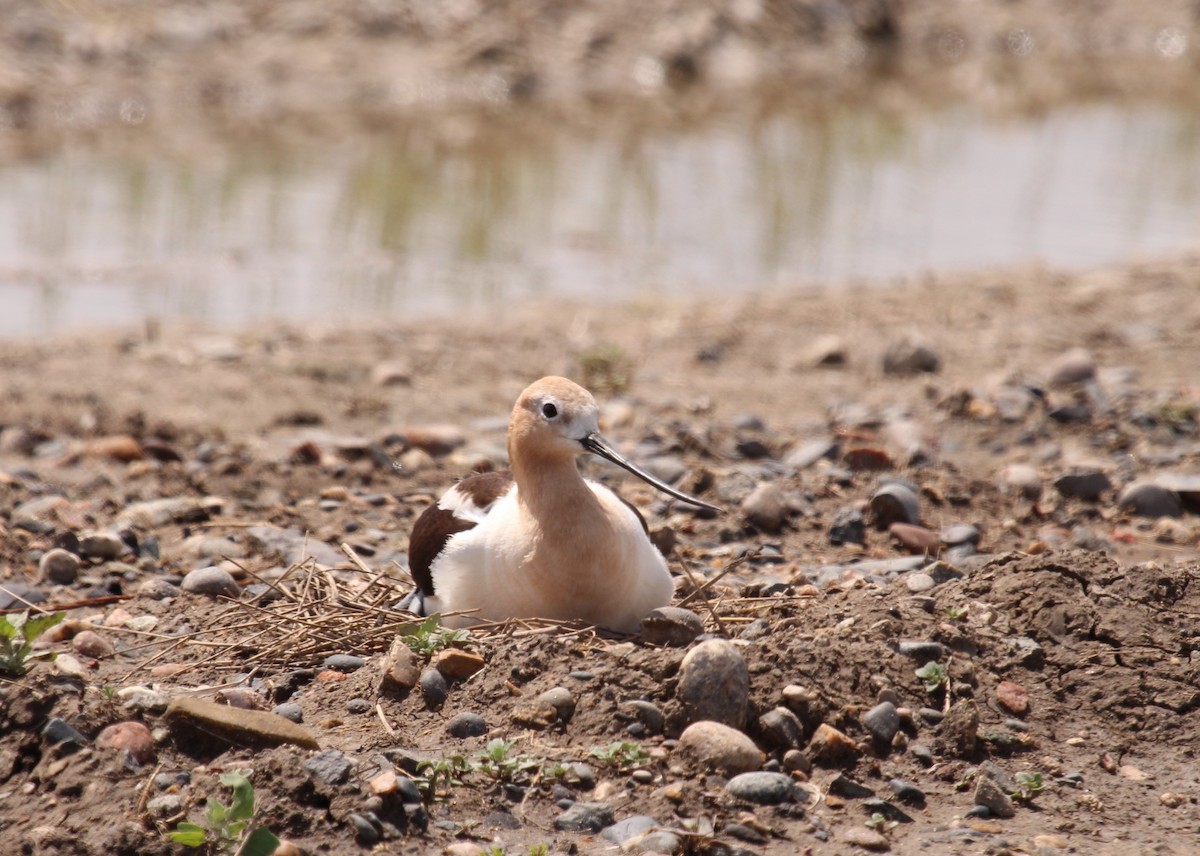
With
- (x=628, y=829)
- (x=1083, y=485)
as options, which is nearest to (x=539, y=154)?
(x=1083, y=485)

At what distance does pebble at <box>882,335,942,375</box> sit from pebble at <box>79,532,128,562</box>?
432 centimetres

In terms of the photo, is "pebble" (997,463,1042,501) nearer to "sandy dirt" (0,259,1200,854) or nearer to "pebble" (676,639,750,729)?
"sandy dirt" (0,259,1200,854)

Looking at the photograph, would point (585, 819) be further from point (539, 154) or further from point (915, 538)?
point (539, 154)

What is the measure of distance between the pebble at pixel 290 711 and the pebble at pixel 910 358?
4.90m

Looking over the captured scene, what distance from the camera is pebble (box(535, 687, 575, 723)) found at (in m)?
4.10

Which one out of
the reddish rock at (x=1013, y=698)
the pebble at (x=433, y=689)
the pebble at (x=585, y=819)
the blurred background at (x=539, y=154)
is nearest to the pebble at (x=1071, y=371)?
the blurred background at (x=539, y=154)

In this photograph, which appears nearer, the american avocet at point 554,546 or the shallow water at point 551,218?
the american avocet at point 554,546

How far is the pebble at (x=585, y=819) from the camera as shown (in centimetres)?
369

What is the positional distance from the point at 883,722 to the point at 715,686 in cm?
46

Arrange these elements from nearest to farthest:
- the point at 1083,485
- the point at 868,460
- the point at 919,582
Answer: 1. the point at 919,582
2. the point at 1083,485
3. the point at 868,460

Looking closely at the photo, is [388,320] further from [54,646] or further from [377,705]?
[377,705]

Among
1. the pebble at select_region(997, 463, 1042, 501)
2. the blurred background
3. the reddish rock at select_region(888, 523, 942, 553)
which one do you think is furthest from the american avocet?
the blurred background

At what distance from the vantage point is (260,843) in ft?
11.3

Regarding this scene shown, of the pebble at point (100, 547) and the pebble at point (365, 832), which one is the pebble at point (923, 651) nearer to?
the pebble at point (365, 832)
